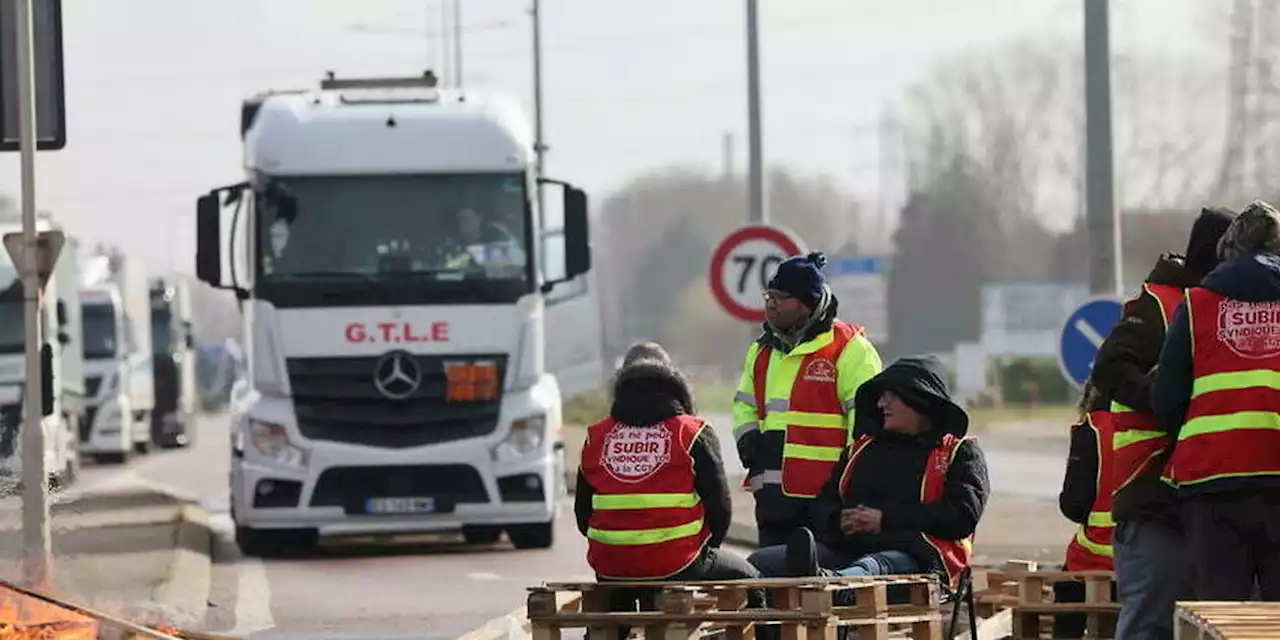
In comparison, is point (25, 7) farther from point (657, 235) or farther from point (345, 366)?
point (657, 235)

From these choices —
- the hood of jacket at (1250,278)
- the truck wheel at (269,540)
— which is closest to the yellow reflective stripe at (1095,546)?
the hood of jacket at (1250,278)

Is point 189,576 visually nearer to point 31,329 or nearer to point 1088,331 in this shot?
point 31,329

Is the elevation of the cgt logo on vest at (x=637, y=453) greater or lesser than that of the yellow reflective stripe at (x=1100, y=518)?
greater

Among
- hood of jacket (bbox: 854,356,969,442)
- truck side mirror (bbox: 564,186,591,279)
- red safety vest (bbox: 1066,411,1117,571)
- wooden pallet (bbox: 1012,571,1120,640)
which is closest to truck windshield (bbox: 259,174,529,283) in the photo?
truck side mirror (bbox: 564,186,591,279)

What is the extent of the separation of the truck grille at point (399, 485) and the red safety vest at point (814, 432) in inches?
353

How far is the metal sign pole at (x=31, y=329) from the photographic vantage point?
1416 centimetres

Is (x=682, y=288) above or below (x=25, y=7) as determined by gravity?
below

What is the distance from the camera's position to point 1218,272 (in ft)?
28.4

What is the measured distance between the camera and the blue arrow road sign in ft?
57.6

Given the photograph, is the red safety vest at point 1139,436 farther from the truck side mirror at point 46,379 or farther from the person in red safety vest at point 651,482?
the truck side mirror at point 46,379

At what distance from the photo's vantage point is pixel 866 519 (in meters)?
9.81

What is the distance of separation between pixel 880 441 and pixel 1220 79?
4487 cm

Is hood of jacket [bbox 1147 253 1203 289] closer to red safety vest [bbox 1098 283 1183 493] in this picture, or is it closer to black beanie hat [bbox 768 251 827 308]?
red safety vest [bbox 1098 283 1183 493]

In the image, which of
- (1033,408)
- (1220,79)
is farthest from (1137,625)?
(1033,408)
